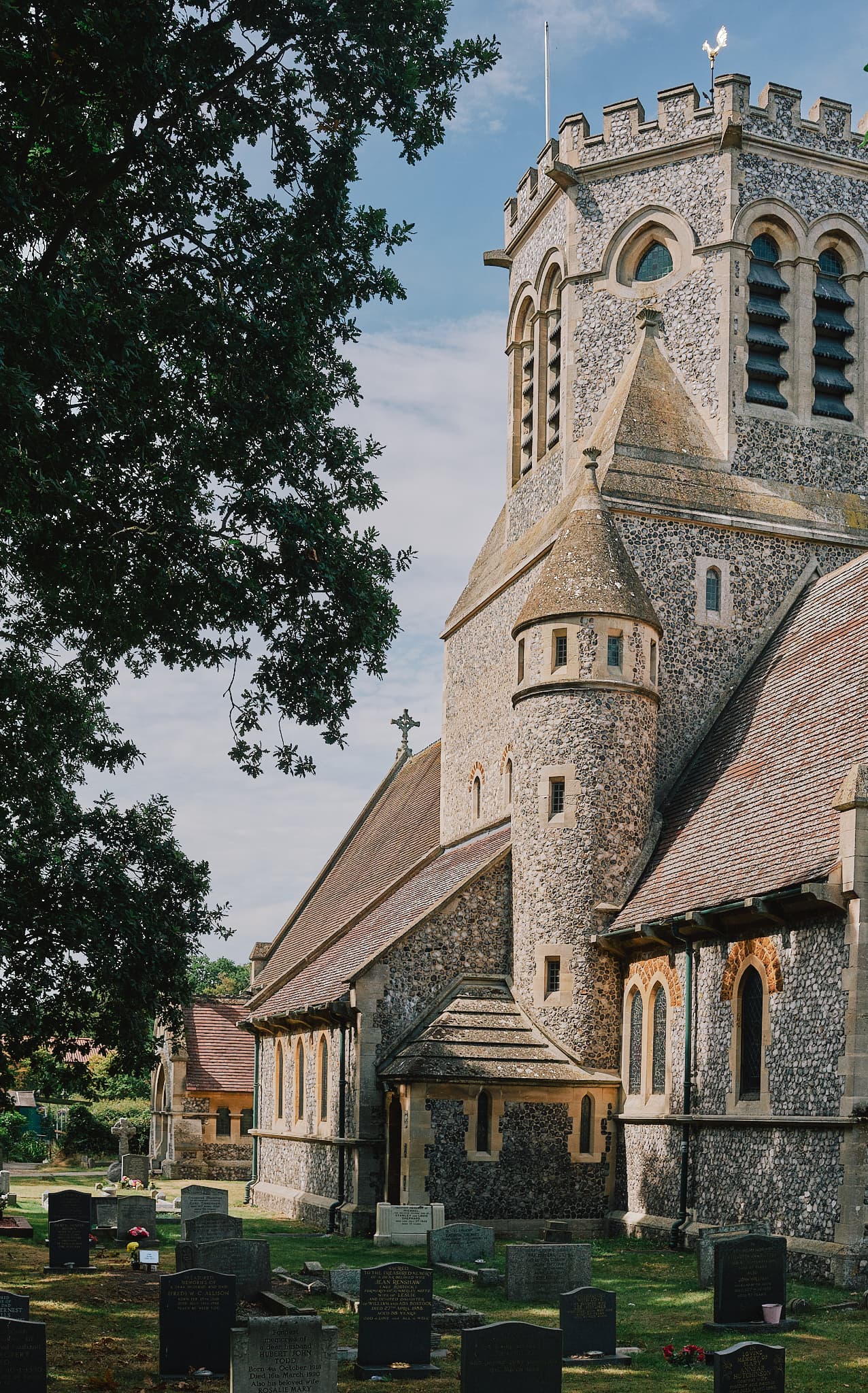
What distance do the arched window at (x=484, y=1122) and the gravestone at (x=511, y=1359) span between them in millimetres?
12040

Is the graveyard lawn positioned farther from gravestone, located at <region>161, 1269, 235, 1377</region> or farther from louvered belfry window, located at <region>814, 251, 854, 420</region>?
louvered belfry window, located at <region>814, 251, 854, 420</region>

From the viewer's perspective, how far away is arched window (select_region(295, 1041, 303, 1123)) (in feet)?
95.4

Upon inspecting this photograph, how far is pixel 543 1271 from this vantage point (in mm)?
14984

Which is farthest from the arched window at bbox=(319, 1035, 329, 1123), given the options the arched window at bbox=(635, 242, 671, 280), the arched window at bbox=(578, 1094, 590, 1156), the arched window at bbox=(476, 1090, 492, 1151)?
the arched window at bbox=(635, 242, 671, 280)

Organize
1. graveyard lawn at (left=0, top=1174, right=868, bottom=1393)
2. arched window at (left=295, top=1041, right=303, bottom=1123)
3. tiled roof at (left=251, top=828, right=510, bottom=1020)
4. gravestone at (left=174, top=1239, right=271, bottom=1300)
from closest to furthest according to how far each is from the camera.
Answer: graveyard lawn at (left=0, top=1174, right=868, bottom=1393) → gravestone at (left=174, top=1239, right=271, bottom=1300) → tiled roof at (left=251, top=828, right=510, bottom=1020) → arched window at (left=295, top=1041, right=303, bottom=1123)

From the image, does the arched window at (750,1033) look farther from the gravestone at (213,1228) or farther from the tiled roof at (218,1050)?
the tiled roof at (218,1050)

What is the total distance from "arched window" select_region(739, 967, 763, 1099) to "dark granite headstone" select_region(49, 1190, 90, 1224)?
8793 millimetres

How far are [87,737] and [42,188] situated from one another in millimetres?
6780

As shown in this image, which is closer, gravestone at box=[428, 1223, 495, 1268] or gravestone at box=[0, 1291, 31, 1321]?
gravestone at box=[0, 1291, 31, 1321]

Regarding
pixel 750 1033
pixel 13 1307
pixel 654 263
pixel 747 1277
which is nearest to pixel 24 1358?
pixel 13 1307

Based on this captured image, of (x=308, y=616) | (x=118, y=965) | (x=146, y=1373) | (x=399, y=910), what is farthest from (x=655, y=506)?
(x=146, y=1373)

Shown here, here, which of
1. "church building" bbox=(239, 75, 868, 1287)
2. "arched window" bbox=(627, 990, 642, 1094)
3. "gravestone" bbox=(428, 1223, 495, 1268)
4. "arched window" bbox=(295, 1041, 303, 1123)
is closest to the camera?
"gravestone" bbox=(428, 1223, 495, 1268)

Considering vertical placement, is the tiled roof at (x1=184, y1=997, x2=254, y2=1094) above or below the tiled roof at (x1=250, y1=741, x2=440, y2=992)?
below

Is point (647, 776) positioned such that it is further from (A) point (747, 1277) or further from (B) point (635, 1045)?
(A) point (747, 1277)
